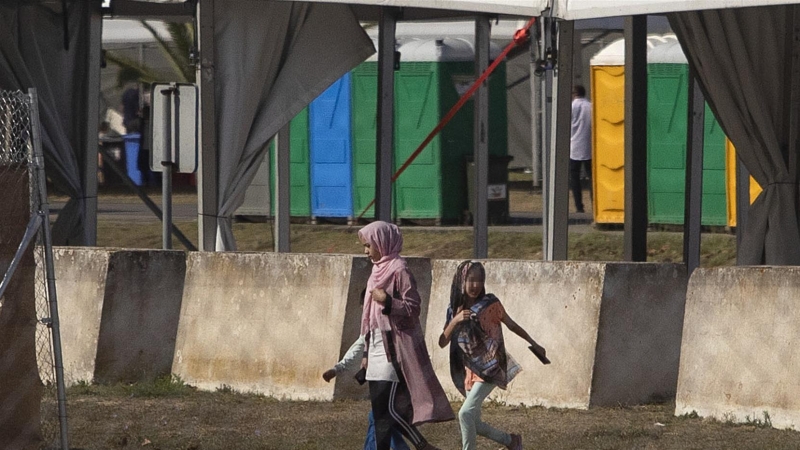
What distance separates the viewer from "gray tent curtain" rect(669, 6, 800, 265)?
1107cm

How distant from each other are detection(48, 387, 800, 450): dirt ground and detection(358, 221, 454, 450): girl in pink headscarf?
2.93 feet

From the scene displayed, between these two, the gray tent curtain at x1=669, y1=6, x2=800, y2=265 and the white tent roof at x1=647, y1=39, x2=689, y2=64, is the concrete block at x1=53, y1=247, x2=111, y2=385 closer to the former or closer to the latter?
the gray tent curtain at x1=669, y1=6, x2=800, y2=265

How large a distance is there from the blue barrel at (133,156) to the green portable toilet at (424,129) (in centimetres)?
785

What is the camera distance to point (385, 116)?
1276 centimetres

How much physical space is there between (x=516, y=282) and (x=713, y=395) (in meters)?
1.47

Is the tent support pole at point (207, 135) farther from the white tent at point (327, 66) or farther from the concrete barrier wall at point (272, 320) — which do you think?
the concrete barrier wall at point (272, 320)

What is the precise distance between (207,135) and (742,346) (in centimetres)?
525

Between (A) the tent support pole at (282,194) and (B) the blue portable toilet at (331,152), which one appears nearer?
(A) the tent support pole at (282,194)

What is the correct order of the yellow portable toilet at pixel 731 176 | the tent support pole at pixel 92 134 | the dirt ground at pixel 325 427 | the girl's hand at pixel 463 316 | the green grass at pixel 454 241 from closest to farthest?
1. the girl's hand at pixel 463 316
2. the dirt ground at pixel 325 427
3. the tent support pole at pixel 92 134
4. the green grass at pixel 454 241
5. the yellow portable toilet at pixel 731 176

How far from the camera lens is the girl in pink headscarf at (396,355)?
744 centimetres

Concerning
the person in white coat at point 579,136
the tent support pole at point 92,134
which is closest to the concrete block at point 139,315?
the tent support pole at point 92,134

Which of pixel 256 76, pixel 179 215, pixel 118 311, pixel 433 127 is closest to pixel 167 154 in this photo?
pixel 256 76

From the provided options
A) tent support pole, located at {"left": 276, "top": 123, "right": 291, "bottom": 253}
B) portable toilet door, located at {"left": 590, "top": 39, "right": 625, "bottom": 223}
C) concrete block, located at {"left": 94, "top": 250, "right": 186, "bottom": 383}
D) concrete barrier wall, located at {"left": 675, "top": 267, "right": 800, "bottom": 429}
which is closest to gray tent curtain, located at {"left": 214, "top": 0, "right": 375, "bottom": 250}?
concrete block, located at {"left": 94, "top": 250, "right": 186, "bottom": 383}

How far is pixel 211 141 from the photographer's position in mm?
12242
